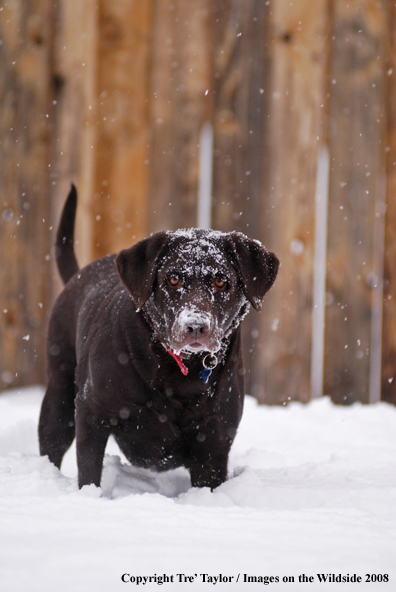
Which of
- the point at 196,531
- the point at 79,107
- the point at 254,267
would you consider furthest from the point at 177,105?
the point at 196,531

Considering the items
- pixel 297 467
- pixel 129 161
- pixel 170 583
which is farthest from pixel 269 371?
pixel 170 583

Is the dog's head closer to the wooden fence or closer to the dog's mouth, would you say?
the dog's mouth

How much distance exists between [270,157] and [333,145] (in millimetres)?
438

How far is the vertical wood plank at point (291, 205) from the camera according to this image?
3.89 metres

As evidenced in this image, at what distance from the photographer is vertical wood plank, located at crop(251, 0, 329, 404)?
12.8ft

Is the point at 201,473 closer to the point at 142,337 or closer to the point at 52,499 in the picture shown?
the point at 142,337

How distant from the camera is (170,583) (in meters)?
1.33

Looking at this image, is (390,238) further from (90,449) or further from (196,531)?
(196,531)

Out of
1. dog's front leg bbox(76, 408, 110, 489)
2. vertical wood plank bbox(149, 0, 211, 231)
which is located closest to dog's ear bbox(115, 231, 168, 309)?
dog's front leg bbox(76, 408, 110, 489)

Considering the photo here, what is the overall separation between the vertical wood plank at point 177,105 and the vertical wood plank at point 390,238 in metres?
1.21

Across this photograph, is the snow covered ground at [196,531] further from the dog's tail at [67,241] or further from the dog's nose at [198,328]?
the dog's tail at [67,241]

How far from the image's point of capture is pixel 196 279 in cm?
236

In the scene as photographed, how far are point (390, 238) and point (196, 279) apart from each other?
82.4 inches

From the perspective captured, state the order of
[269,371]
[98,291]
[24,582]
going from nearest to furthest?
[24,582] → [98,291] → [269,371]
